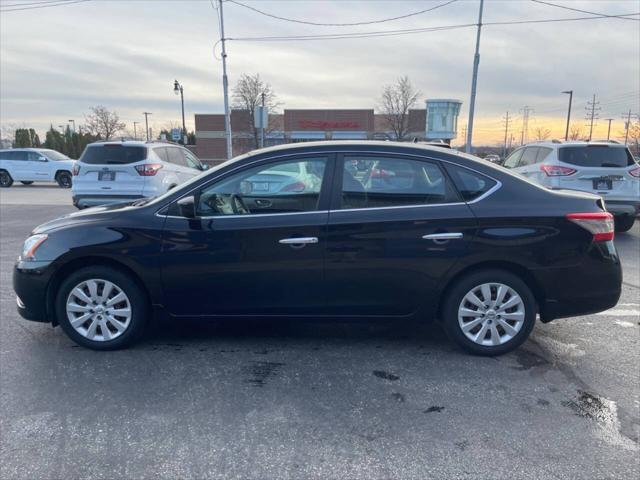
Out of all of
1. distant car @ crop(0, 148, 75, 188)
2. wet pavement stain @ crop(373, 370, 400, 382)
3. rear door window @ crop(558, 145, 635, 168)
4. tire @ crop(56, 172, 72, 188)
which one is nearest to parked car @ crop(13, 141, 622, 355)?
wet pavement stain @ crop(373, 370, 400, 382)

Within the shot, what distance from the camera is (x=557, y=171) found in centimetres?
901

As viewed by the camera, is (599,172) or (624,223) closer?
(599,172)

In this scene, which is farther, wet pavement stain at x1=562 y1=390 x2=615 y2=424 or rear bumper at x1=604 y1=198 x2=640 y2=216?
rear bumper at x1=604 y1=198 x2=640 y2=216

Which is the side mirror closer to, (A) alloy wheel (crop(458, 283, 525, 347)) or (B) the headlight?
(B) the headlight

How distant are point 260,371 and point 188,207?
140 centimetres

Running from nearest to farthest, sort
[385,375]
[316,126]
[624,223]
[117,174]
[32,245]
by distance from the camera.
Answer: [385,375], [32,245], [624,223], [117,174], [316,126]

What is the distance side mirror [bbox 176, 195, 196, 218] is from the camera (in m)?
3.79

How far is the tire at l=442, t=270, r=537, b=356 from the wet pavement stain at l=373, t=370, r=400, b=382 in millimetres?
663

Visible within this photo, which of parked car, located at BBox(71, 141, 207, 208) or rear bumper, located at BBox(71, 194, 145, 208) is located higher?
parked car, located at BBox(71, 141, 207, 208)

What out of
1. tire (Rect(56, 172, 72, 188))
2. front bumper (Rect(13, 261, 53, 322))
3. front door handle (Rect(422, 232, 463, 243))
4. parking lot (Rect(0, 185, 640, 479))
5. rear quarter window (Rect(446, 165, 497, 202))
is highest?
rear quarter window (Rect(446, 165, 497, 202))

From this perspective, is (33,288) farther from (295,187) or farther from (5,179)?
(5,179)

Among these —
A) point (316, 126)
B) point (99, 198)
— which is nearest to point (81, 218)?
point (99, 198)

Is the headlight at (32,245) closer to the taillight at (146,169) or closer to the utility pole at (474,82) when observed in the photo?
the taillight at (146,169)

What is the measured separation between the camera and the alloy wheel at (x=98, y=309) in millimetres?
3910
